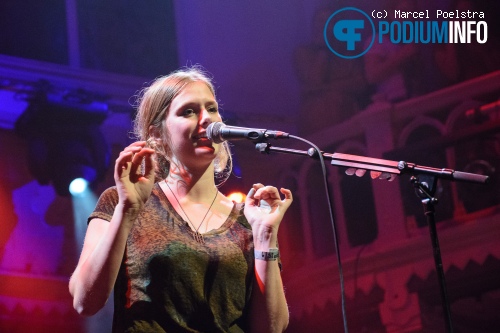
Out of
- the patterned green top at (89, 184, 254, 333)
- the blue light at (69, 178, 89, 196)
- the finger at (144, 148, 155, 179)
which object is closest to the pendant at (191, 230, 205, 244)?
the patterned green top at (89, 184, 254, 333)

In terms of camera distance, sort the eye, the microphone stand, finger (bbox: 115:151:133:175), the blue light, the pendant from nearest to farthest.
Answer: finger (bbox: 115:151:133:175) → the microphone stand → the pendant → the eye → the blue light

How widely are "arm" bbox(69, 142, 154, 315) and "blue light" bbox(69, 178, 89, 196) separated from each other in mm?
1832

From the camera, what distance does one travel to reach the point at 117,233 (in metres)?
1.75

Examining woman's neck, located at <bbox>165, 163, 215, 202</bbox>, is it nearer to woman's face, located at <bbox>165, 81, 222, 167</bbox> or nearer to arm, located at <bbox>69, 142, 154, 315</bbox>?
woman's face, located at <bbox>165, 81, 222, 167</bbox>

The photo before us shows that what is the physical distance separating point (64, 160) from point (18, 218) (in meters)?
0.41

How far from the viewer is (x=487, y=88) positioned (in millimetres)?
3760

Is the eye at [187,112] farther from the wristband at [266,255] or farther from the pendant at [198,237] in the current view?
the wristband at [266,255]

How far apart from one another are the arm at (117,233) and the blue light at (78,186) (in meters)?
1.83

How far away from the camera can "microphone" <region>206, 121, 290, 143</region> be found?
1818 millimetres

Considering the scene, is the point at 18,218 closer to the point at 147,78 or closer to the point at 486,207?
the point at 147,78

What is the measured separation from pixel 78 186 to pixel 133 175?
194 cm

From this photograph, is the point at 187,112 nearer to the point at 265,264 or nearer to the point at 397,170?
the point at 265,264

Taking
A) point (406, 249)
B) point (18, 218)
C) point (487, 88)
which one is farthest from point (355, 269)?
point (18, 218)

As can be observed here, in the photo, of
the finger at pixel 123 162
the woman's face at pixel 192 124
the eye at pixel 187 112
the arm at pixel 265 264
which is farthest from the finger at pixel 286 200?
→ the finger at pixel 123 162
